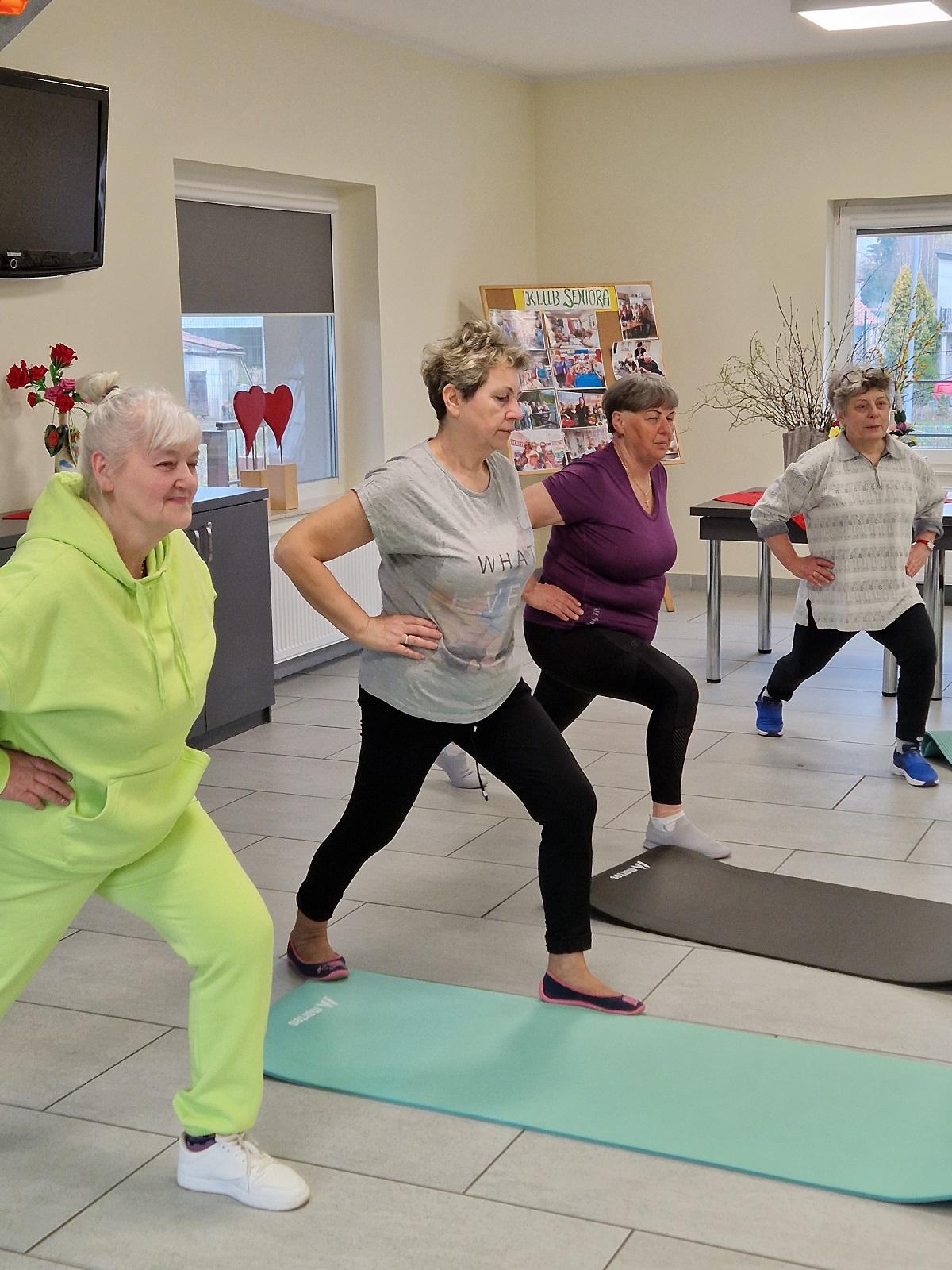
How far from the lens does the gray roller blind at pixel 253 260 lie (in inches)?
233

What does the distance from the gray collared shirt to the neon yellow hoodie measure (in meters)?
2.85

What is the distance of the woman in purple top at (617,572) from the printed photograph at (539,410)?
12.6ft

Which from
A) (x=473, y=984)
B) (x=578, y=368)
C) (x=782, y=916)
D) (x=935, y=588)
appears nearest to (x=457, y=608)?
(x=473, y=984)

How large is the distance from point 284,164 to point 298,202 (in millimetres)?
386

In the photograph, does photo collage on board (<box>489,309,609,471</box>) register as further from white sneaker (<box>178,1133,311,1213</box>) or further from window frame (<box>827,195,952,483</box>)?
white sneaker (<box>178,1133,311,1213</box>)

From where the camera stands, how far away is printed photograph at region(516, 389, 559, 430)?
25.0ft

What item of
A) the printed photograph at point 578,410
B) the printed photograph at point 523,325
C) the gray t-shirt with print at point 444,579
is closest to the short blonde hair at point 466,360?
the gray t-shirt with print at point 444,579

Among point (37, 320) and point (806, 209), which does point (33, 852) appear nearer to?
point (37, 320)

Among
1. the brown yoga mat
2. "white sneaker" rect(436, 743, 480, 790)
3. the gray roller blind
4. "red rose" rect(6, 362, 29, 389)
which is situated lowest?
the brown yoga mat

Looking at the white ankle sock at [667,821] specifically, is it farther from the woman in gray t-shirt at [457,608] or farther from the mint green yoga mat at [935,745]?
the mint green yoga mat at [935,745]

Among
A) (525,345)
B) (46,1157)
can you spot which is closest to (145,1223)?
(46,1157)

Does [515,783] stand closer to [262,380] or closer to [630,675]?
[630,675]

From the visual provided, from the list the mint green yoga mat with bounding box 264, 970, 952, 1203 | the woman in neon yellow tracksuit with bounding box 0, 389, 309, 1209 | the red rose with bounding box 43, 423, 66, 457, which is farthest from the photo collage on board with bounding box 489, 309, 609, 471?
the woman in neon yellow tracksuit with bounding box 0, 389, 309, 1209

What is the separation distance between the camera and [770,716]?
514cm
